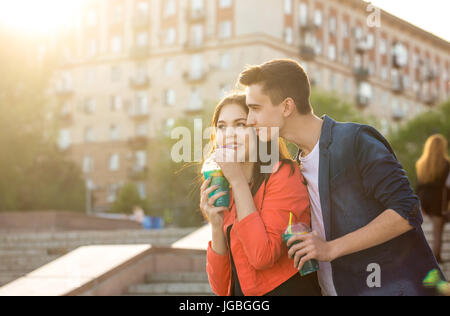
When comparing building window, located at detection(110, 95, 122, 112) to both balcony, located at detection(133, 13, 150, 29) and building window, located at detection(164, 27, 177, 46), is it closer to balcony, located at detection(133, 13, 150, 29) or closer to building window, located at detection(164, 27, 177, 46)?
balcony, located at detection(133, 13, 150, 29)

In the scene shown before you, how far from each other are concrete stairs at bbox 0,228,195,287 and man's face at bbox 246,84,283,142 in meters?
7.12

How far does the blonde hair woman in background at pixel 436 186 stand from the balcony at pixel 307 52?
1502 inches

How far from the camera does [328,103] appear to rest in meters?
34.7

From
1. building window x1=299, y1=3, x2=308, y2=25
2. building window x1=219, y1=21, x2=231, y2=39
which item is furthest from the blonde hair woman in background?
building window x1=299, y1=3, x2=308, y2=25

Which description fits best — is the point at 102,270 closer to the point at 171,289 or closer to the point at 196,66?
the point at 171,289

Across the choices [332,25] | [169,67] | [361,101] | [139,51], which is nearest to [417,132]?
[361,101]

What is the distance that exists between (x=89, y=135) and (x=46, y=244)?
4178 centimetres

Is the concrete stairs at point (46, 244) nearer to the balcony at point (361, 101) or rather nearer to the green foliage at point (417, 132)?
the green foliage at point (417, 132)

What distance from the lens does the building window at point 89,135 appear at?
52362 mm

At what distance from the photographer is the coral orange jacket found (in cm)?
231

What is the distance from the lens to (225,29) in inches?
1745
